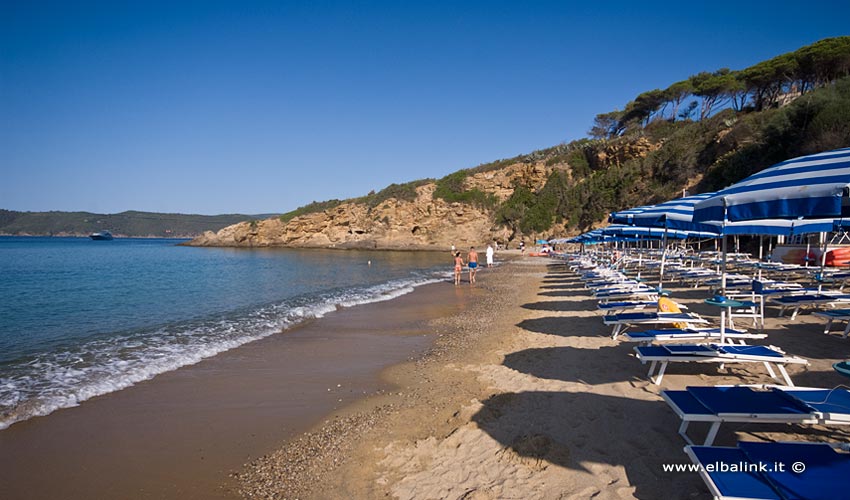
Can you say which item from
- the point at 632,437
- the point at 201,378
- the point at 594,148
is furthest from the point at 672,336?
the point at 594,148

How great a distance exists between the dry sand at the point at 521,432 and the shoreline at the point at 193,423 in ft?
1.36

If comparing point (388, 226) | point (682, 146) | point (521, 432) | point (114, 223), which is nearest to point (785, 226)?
point (521, 432)

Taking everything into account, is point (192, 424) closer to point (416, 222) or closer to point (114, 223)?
point (416, 222)

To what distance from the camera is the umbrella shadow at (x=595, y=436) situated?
297 cm

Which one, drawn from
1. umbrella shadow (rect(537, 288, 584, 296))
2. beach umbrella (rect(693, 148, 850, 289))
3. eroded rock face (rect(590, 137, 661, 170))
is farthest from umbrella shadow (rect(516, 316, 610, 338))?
eroded rock face (rect(590, 137, 661, 170))

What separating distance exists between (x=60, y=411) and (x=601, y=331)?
7.69 meters

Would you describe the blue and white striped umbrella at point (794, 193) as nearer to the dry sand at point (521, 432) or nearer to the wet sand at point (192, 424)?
the dry sand at point (521, 432)

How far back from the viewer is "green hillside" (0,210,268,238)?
139375mm

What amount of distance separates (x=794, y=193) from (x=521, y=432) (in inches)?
120

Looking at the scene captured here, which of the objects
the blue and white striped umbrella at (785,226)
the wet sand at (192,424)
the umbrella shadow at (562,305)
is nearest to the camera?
the wet sand at (192,424)

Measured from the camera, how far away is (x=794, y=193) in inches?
140

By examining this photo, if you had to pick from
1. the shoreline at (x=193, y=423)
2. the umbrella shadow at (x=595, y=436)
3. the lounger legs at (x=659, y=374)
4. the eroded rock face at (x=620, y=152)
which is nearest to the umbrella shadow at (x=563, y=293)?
the shoreline at (x=193, y=423)

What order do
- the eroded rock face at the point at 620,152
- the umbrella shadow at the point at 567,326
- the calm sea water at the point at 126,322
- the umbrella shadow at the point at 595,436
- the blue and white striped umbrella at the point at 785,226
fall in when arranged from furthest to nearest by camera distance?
the eroded rock face at the point at 620,152 < the blue and white striped umbrella at the point at 785,226 < the umbrella shadow at the point at 567,326 < the calm sea water at the point at 126,322 < the umbrella shadow at the point at 595,436

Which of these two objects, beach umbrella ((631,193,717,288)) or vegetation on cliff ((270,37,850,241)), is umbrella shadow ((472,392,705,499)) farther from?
vegetation on cliff ((270,37,850,241))
